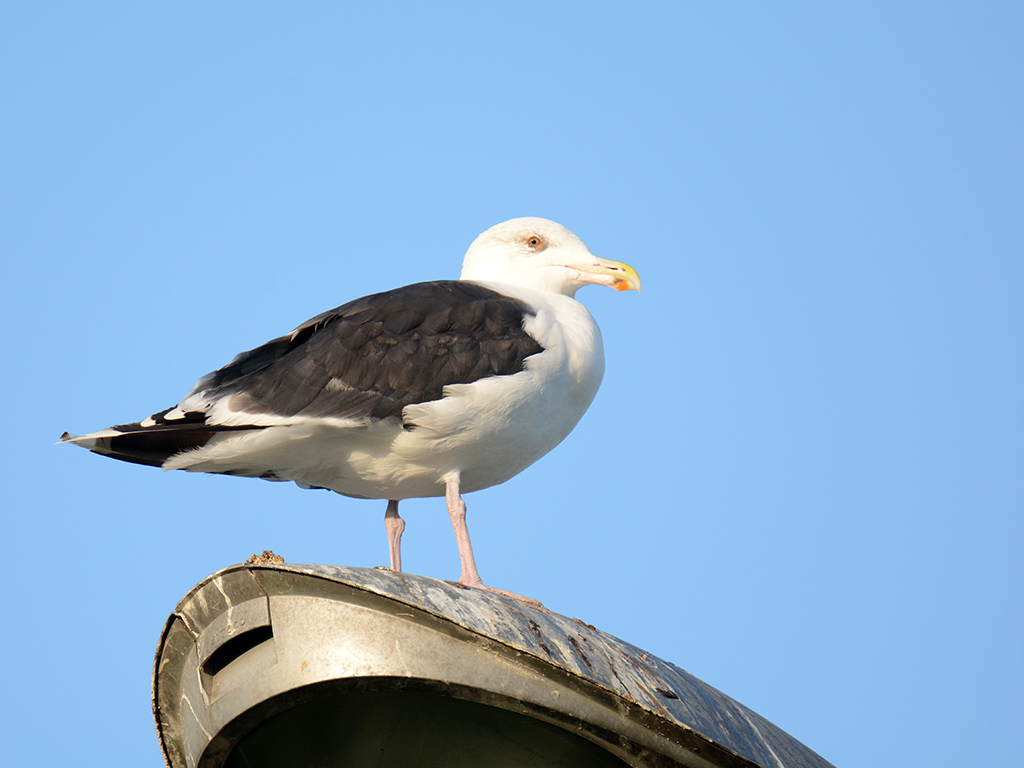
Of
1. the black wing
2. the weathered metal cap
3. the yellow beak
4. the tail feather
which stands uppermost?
the yellow beak

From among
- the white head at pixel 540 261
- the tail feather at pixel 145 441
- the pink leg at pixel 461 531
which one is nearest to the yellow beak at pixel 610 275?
the white head at pixel 540 261

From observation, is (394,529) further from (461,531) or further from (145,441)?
(145,441)

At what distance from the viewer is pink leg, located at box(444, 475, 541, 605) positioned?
573cm

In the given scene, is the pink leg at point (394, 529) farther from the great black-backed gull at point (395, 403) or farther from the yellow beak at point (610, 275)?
the yellow beak at point (610, 275)

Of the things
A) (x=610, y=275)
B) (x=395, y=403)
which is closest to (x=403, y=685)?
(x=395, y=403)

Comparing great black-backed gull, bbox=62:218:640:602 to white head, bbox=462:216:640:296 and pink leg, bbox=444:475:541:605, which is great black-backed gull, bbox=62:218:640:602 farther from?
white head, bbox=462:216:640:296

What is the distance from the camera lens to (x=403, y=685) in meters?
3.50

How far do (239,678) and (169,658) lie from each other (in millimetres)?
392

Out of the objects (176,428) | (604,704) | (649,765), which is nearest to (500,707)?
(604,704)

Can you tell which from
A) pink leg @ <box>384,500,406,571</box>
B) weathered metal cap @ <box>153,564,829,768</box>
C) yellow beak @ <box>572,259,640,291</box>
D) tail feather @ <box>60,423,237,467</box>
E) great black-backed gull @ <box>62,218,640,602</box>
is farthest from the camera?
yellow beak @ <box>572,259,640,291</box>

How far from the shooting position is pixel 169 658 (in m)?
3.90

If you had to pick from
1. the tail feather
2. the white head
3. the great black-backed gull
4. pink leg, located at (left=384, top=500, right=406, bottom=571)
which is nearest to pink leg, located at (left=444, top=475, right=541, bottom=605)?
the great black-backed gull

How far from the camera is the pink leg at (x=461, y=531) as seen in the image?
5.73m

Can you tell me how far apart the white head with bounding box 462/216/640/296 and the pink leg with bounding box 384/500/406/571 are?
1612 mm
